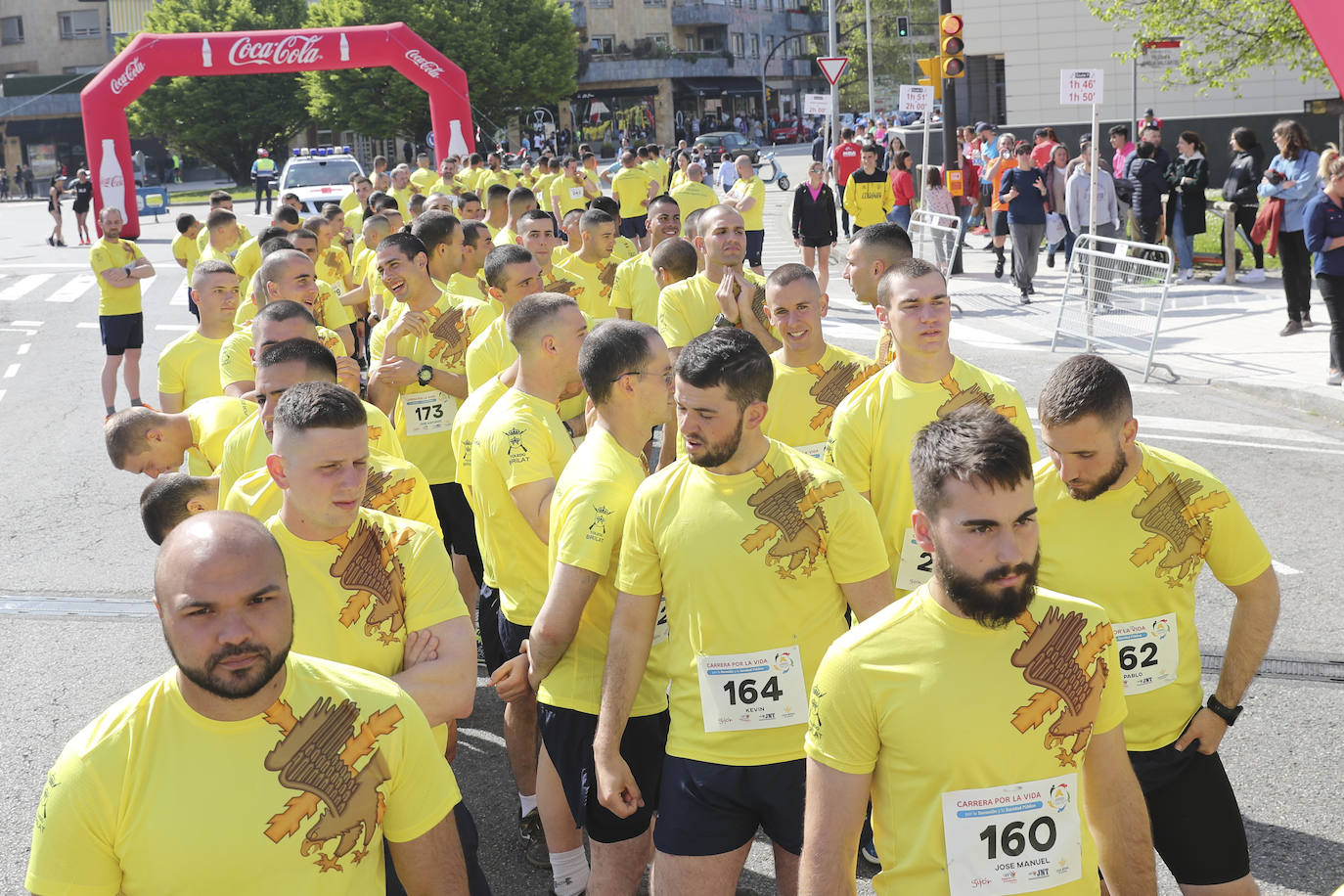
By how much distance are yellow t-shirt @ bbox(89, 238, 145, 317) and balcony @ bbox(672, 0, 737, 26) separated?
8232 cm

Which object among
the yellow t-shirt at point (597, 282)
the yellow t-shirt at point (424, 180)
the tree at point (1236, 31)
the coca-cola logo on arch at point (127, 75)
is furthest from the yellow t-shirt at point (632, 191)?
the coca-cola logo on arch at point (127, 75)

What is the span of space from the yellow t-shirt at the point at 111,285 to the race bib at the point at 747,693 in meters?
10.9

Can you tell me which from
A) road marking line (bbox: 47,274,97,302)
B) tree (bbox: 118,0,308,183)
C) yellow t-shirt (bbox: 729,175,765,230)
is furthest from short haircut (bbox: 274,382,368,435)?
tree (bbox: 118,0,308,183)

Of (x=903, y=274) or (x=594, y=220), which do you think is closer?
(x=903, y=274)

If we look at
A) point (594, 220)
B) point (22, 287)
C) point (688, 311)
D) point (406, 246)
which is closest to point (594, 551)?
point (406, 246)

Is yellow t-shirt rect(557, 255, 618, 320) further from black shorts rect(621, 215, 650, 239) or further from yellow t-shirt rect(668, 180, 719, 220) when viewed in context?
black shorts rect(621, 215, 650, 239)

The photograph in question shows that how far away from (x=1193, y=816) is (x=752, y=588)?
1.32 m

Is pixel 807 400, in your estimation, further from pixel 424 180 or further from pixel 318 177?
pixel 318 177

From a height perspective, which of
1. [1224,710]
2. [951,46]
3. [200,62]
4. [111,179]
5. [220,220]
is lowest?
[1224,710]

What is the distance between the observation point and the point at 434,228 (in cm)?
814

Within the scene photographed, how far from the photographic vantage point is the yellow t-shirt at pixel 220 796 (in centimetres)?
247

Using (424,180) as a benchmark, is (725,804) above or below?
below

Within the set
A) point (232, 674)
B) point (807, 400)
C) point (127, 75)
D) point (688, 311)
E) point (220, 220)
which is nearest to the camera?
point (232, 674)

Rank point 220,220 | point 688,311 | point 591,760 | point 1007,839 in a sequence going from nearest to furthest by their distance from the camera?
point 1007,839 → point 591,760 → point 688,311 → point 220,220
